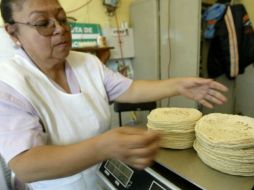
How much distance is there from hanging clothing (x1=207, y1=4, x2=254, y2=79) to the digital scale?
1.55 meters

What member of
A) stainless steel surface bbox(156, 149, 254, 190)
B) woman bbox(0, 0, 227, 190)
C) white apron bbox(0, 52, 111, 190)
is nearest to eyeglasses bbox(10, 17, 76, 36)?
woman bbox(0, 0, 227, 190)

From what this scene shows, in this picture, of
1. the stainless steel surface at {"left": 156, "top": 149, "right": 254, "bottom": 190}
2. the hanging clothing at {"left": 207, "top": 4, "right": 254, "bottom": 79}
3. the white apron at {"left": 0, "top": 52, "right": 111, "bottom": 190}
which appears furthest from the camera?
the hanging clothing at {"left": 207, "top": 4, "right": 254, "bottom": 79}

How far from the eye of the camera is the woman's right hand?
46 centimetres

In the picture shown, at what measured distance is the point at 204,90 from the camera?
2.71 feet

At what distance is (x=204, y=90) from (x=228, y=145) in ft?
0.89

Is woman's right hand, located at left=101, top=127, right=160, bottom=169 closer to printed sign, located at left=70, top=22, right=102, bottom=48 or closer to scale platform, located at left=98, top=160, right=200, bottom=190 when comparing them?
scale platform, located at left=98, top=160, right=200, bottom=190

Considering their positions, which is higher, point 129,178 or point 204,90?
point 204,90

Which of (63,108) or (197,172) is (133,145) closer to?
(197,172)

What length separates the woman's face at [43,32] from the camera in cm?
75

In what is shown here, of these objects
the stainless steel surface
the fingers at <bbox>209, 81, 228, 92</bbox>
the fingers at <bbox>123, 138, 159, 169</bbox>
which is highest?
the fingers at <bbox>209, 81, 228, 92</bbox>

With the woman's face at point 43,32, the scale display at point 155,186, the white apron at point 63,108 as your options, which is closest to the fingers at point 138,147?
the scale display at point 155,186

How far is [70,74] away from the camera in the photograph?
918 mm

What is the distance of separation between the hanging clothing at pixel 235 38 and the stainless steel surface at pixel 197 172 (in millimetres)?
1547

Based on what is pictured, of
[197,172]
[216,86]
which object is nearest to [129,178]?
[197,172]
